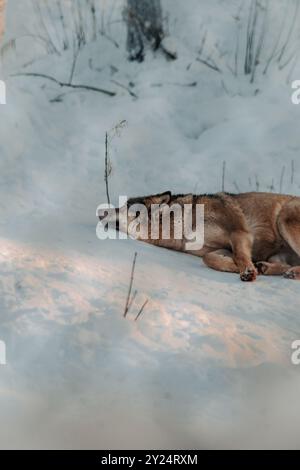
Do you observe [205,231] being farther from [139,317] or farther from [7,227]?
[139,317]

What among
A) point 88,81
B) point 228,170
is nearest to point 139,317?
point 228,170

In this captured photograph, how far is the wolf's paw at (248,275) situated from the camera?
181 inches

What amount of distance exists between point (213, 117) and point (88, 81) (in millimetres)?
1647

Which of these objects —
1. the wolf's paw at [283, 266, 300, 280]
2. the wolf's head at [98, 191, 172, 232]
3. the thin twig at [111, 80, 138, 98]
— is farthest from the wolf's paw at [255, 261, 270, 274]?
the thin twig at [111, 80, 138, 98]

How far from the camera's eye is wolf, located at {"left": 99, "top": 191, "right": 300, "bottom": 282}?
5.04m

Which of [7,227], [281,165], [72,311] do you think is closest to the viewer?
[72,311]

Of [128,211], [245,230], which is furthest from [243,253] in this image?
[128,211]

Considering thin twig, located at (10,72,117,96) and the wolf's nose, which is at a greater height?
thin twig, located at (10,72,117,96)

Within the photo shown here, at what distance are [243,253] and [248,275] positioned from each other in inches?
16.3

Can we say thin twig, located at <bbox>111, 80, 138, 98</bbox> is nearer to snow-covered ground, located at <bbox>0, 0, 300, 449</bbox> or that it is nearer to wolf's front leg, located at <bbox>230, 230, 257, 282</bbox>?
snow-covered ground, located at <bbox>0, 0, 300, 449</bbox>

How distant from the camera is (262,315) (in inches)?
149

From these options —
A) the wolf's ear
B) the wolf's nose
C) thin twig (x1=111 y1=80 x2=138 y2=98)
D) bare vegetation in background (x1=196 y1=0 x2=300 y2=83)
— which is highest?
bare vegetation in background (x1=196 y1=0 x2=300 y2=83)

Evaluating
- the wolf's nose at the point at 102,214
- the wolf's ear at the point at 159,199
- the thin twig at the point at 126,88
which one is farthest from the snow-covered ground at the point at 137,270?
the wolf's ear at the point at 159,199

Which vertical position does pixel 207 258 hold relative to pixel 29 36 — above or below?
below
